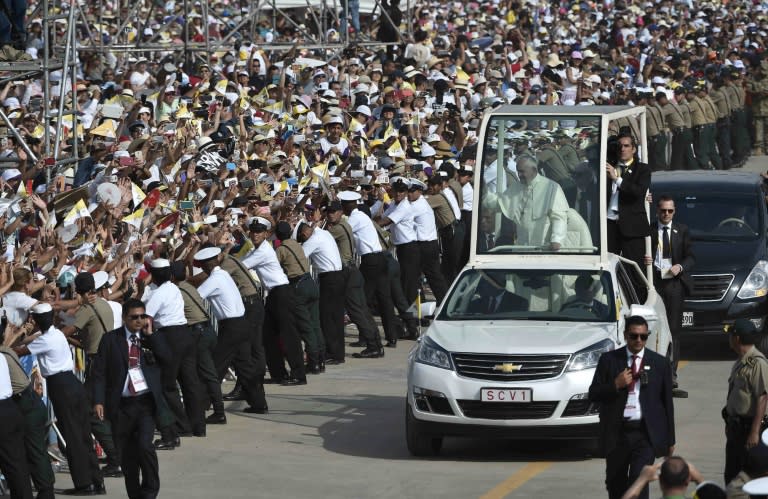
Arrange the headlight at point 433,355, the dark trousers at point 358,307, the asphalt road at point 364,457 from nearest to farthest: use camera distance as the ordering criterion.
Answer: the asphalt road at point 364,457 → the headlight at point 433,355 → the dark trousers at point 358,307

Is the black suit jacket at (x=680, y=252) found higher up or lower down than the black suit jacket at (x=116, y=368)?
lower down

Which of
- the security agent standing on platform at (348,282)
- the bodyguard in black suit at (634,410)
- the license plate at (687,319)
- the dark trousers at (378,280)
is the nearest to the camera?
the bodyguard in black suit at (634,410)

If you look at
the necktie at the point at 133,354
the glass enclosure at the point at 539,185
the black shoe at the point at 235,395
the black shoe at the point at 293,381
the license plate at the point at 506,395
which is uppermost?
the glass enclosure at the point at 539,185

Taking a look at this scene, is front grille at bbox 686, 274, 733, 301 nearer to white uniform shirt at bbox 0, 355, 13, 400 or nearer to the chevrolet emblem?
the chevrolet emblem

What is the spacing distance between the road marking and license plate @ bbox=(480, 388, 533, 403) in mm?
557

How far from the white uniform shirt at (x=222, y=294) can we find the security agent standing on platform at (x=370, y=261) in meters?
4.06

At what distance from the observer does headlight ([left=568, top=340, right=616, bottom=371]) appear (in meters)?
14.0

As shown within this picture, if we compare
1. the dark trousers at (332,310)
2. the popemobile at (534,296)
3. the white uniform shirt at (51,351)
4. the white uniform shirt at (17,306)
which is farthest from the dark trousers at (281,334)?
the white uniform shirt at (51,351)

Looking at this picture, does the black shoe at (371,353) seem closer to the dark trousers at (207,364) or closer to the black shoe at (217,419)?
the black shoe at (217,419)

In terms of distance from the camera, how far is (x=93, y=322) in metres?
14.0

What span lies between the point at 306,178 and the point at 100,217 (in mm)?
4775

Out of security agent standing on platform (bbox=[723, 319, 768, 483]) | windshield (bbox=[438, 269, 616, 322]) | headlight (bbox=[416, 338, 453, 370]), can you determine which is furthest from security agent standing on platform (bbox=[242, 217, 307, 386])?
security agent standing on platform (bbox=[723, 319, 768, 483])

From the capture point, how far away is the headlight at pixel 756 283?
19.0 m

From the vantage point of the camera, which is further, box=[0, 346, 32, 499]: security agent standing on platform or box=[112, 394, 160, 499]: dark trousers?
box=[112, 394, 160, 499]: dark trousers
